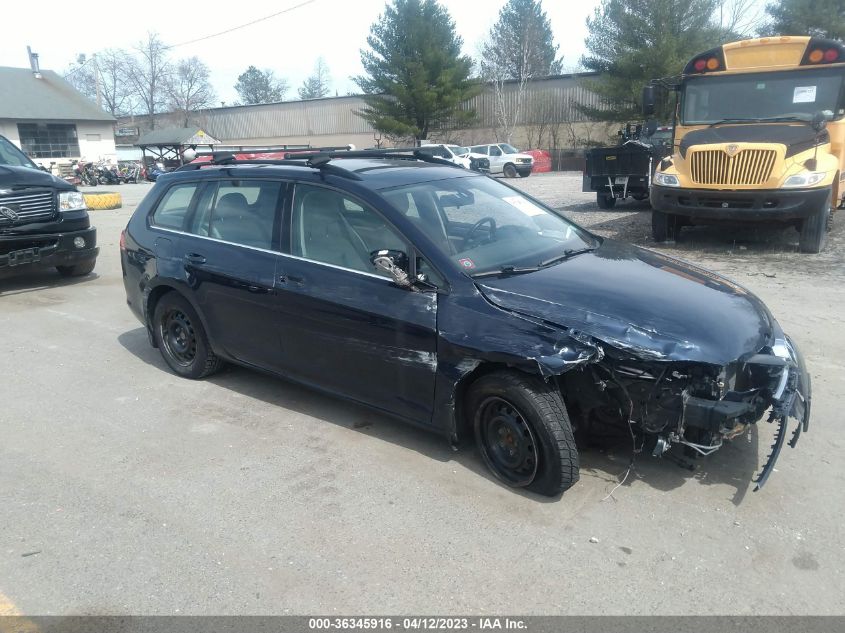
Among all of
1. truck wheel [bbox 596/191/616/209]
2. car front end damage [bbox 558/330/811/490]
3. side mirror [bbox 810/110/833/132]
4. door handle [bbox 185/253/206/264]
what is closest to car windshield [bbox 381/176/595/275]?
car front end damage [bbox 558/330/811/490]

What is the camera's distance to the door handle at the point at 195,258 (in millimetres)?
4973

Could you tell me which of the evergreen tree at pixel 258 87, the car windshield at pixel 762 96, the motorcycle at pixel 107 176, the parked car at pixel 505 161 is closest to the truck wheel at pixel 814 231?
the car windshield at pixel 762 96

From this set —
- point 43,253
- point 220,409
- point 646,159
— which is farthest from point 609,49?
point 220,409

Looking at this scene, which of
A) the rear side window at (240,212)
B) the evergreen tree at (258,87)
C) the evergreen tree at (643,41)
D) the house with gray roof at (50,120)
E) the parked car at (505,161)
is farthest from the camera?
the evergreen tree at (258,87)

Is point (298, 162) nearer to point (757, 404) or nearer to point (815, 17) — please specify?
point (757, 404)

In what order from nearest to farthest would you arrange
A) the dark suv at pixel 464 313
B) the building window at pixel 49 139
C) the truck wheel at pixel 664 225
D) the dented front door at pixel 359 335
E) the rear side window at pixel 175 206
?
the dark suv at pixel 464 313
the dented front door at pixel 359 335
the rear side window at pixel 175 206
the truck wheel at pixel 664 225
the building window at pixel 49 139

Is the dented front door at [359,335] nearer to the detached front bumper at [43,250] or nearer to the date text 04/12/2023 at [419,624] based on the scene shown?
the date text 04/12/2023 at [419,624]

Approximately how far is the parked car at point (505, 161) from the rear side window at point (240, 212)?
87.3ft

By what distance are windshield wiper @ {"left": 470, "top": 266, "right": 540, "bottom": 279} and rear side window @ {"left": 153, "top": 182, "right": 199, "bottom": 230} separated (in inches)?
105

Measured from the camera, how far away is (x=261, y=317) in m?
4.59

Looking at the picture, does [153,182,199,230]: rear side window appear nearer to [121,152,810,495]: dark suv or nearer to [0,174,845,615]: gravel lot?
[121,152,810,495]: dark suv

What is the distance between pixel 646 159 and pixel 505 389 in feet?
39.6

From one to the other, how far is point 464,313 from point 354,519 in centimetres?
120

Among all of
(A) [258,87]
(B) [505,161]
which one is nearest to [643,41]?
(B) [505,161]
